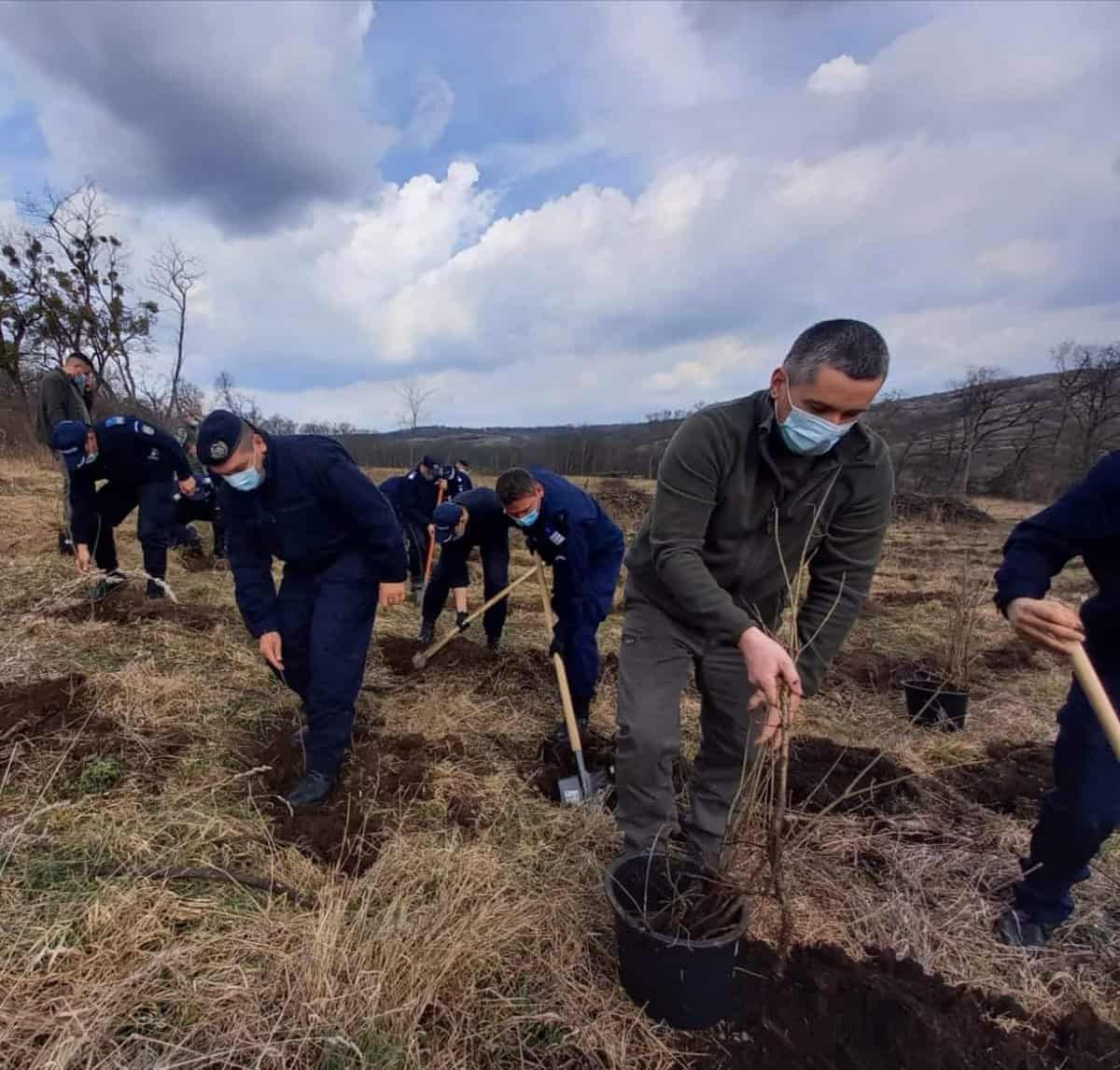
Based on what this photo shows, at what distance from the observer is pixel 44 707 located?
3176mm

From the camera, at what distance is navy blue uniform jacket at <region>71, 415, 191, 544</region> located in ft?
16.1

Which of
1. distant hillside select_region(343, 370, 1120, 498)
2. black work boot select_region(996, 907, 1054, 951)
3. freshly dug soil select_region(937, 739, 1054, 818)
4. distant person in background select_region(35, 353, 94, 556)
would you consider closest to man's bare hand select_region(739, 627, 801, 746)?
black work boot select_region(996, 907, 1054, 951)

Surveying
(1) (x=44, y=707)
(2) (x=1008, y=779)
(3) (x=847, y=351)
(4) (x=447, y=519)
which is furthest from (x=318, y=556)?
(2) (x=1008, y=779)

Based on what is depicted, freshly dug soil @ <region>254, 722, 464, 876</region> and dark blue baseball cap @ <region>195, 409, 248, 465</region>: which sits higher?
dark blue baseball cap @ <region>195, 409, 248, 465</region>

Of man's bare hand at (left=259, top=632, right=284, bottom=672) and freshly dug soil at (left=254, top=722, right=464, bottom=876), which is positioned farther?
man's bare hand at (left=259, top=632, right=284, bottom=672)

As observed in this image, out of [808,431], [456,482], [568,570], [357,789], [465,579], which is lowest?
[357,789]

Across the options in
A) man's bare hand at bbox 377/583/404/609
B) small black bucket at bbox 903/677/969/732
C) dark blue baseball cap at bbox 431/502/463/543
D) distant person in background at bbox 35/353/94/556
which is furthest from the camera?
distant person in background at bbox 35/353/94/556

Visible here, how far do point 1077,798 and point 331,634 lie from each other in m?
2.66

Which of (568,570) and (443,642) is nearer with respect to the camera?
(568,570)

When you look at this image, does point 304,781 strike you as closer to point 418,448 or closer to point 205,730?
point 205,730

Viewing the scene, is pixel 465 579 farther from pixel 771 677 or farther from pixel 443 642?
pixel 771 677

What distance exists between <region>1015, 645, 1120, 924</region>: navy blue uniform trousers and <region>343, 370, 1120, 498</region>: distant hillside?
25.1 metres

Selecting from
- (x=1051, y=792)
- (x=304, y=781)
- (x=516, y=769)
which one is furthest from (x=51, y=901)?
(x=1051, y=792)

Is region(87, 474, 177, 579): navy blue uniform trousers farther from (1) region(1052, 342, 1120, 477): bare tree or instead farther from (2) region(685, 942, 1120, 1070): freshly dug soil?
(1) region(1052, 342, 1120, 477): bare tree
